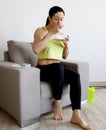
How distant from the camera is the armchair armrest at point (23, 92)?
58.2 inches

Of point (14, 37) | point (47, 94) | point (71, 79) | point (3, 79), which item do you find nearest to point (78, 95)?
point (71, 79)

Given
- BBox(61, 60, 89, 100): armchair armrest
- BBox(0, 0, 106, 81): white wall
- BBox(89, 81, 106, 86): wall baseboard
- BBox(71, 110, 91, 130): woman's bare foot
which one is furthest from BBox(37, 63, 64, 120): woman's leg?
BBox(89, 81, 106, 86): wall baseboard

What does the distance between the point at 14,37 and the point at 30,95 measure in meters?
1.10

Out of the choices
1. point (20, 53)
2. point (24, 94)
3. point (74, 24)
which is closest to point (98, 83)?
point (74, 24)

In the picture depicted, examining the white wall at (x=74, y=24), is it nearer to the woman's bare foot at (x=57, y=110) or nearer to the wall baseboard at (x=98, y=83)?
the wall baseboard at (x=98, y=83)

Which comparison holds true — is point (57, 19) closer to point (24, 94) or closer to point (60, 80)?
point (60, 80)

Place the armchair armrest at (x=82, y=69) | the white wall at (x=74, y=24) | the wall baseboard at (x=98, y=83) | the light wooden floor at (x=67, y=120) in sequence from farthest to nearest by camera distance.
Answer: the wall baseboard at (x=98, y=83), the white wall at (x=74, y=24), the armchair armrest at (x=82, y=69), the light wooden floor at (x=67, y=120)

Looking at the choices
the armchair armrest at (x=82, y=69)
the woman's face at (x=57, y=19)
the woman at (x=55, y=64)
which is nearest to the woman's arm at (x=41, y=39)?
the woman at (x=55, y=64)

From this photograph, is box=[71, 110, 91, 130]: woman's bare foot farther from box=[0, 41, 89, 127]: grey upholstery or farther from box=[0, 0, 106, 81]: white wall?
box=[0, 0, 106, 81]: white wall

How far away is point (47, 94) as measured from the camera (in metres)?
1.66

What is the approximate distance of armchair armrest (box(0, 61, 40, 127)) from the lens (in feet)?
4.85

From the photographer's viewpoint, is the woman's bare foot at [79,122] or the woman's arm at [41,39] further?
the woman's arm at [41,39]

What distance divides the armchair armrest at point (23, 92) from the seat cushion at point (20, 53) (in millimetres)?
333

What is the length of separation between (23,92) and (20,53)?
64 centimetres
